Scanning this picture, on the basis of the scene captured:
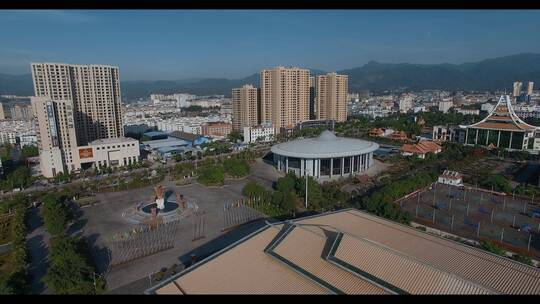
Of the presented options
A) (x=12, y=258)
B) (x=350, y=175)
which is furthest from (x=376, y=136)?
(x=12, y=258)

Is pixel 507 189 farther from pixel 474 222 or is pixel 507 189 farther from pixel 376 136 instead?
pixel 376 136

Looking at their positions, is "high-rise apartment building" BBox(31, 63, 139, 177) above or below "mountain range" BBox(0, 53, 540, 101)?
below

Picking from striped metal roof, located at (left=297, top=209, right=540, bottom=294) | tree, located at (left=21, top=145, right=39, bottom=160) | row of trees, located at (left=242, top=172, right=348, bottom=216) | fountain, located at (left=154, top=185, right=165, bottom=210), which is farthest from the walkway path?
Result: tree, located at (left=21, top=145, right=39, bottom=160)

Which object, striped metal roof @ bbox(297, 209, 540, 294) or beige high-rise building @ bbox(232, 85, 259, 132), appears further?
beige high-rise building @ bbox(232, 85, 259, 132)

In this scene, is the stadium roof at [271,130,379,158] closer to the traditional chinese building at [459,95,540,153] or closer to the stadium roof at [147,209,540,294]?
the traditional chinese building at [459,95,540,153]

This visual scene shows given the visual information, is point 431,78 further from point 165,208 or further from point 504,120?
point 165,208

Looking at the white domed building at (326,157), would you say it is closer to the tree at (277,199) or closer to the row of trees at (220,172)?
the row of trees at (220,172)

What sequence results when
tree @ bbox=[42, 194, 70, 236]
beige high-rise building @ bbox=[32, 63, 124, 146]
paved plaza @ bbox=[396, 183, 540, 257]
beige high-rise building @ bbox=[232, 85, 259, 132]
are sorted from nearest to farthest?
paved plaza @ bbox=[396, 183, 540, 257] < tree @ bbox=[42, 194, 70, 236] < beige high-rise building @ bbox=[32, 63, 124, 146] < beige high-rise building @ bbox=[232, 85, 259, 132]
